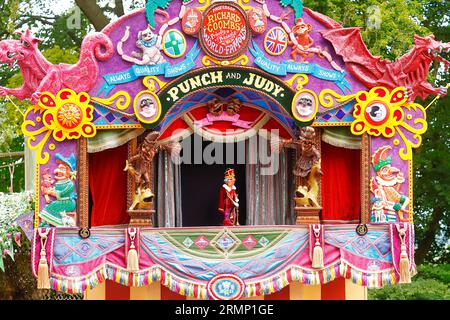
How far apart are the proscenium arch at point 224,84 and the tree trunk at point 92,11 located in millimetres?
8700

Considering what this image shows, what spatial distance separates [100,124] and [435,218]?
12040 mm

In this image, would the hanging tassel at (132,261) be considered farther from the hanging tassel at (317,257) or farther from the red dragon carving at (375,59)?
the red dragon carving at (375,59)

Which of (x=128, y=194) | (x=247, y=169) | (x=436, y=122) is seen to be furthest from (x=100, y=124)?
(x=436, y=122)

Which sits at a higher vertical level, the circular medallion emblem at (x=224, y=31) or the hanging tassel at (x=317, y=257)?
the circular medallion emblem at (x=224, y=31)

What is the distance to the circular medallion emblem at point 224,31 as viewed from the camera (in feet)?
70.7

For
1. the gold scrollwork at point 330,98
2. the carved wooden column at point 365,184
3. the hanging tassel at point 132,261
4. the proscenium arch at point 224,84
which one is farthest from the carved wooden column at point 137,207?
the carved wooden column at point 365,184

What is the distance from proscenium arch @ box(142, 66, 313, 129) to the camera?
21.5 meters

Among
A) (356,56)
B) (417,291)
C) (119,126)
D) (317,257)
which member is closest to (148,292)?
(119,126)

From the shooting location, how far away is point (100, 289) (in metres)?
22.7

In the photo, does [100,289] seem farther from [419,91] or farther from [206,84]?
[419,91]

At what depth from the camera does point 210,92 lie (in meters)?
22.0

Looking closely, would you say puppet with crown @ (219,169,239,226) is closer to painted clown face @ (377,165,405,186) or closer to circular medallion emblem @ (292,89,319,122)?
circular medallion emblem @ (292,89,319,122)

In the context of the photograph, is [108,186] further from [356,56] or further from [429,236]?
[429,236]
